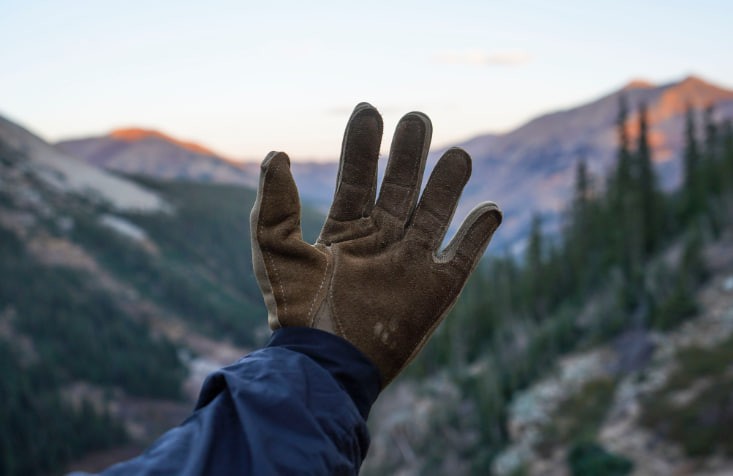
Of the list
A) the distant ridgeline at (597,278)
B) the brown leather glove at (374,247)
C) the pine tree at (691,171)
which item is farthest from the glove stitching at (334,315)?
the pine tree at (691,171)

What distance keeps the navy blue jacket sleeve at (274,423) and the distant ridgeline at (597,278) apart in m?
37.6

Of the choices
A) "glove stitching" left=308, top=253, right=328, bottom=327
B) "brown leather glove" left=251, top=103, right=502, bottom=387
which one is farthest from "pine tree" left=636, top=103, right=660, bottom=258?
"glove stitching" left=308, top=253, right=328, bottom=327

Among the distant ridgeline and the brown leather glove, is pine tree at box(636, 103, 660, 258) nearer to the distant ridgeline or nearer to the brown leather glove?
the distant ridgeline

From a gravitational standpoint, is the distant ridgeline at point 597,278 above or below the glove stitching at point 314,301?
below

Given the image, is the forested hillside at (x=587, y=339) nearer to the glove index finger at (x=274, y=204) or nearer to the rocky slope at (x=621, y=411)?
the rocky slope at (x=621, y=411)

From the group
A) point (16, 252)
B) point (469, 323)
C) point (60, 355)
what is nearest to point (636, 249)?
point (469, 323)

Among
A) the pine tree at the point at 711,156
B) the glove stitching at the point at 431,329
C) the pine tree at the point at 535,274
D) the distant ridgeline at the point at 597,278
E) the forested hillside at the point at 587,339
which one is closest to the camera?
the glove stitching at the point at 431,329

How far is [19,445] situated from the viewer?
8544cm

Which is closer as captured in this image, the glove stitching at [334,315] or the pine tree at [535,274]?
the glove stitching at [334,315]

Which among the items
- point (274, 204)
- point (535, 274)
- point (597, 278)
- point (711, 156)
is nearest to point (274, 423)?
point (274, 204)

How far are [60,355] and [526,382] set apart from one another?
90.8 meters

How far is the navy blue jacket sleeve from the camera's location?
2090mm

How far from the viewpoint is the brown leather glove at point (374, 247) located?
2932mm

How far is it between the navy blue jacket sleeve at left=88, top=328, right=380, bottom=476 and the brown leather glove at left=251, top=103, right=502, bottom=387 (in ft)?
0.88
